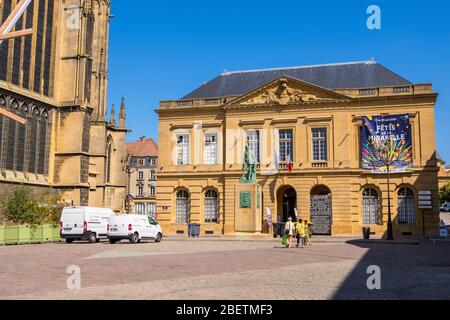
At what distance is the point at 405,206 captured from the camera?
4012 cm

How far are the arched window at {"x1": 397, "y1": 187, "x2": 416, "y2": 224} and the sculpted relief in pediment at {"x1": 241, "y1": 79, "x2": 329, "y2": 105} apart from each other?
10081 mm

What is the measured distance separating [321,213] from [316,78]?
12.2 metres

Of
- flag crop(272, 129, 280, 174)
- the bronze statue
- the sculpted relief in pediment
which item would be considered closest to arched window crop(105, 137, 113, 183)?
the sculpted relief in pediment

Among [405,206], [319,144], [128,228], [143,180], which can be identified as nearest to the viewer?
[128,228]

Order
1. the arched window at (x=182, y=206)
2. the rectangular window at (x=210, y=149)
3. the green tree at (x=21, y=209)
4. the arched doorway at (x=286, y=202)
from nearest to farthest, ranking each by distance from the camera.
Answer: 1. the green tree at (x=21, y=209)
2. the arched doorway at (x=286, y=202)
3. the rectangular window at (x=210, y=149)
4. the arched window at (x=182, y=206)

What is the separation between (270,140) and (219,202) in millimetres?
6929

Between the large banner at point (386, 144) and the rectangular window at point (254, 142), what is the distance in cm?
867

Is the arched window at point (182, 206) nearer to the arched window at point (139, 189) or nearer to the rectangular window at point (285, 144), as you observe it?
the rectangular window at point (285, 144)

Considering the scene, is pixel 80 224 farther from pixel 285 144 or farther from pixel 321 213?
pixel 321 213

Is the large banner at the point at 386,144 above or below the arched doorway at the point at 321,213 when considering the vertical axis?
above

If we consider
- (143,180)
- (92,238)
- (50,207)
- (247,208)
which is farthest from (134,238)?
(143,180)

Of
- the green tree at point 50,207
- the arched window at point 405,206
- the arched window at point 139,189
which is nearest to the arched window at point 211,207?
the green tree at point 50,207

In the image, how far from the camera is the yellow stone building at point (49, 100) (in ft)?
112
